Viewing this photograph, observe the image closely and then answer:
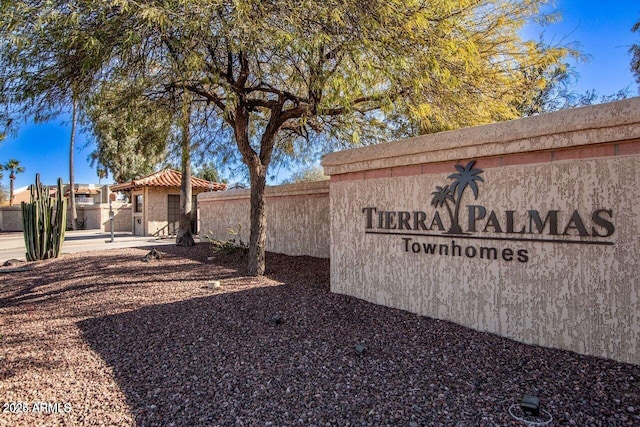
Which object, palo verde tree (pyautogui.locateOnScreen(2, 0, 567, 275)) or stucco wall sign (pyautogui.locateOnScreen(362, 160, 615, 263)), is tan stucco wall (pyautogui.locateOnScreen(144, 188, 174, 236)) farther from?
stucco wall sign (pyautogui.locateOnScreen(362, 160, 615, 263))

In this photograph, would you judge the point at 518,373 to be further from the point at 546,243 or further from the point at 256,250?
the point at 256,250

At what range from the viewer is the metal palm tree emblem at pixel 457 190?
195 inches

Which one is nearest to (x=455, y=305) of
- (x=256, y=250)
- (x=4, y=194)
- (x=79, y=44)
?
(x=256, y=250)

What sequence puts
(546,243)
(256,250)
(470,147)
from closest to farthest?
(546,243) < (470,147) < (256,250)

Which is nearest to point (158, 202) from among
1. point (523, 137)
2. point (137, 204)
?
point (137, 204)

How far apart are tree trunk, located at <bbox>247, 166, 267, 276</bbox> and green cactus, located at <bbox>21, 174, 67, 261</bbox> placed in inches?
312

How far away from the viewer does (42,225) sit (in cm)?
1279

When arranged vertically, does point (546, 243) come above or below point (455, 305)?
above

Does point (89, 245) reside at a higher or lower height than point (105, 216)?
lower

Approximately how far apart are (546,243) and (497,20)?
194 inches

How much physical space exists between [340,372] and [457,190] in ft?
8.49

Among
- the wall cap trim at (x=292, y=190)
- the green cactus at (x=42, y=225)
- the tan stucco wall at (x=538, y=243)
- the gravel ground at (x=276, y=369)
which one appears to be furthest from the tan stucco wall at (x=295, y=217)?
the green cactus at (x=42, y=225)

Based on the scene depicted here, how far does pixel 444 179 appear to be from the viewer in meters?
5.28

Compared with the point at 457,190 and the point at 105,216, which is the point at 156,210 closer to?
the point at 105,216
